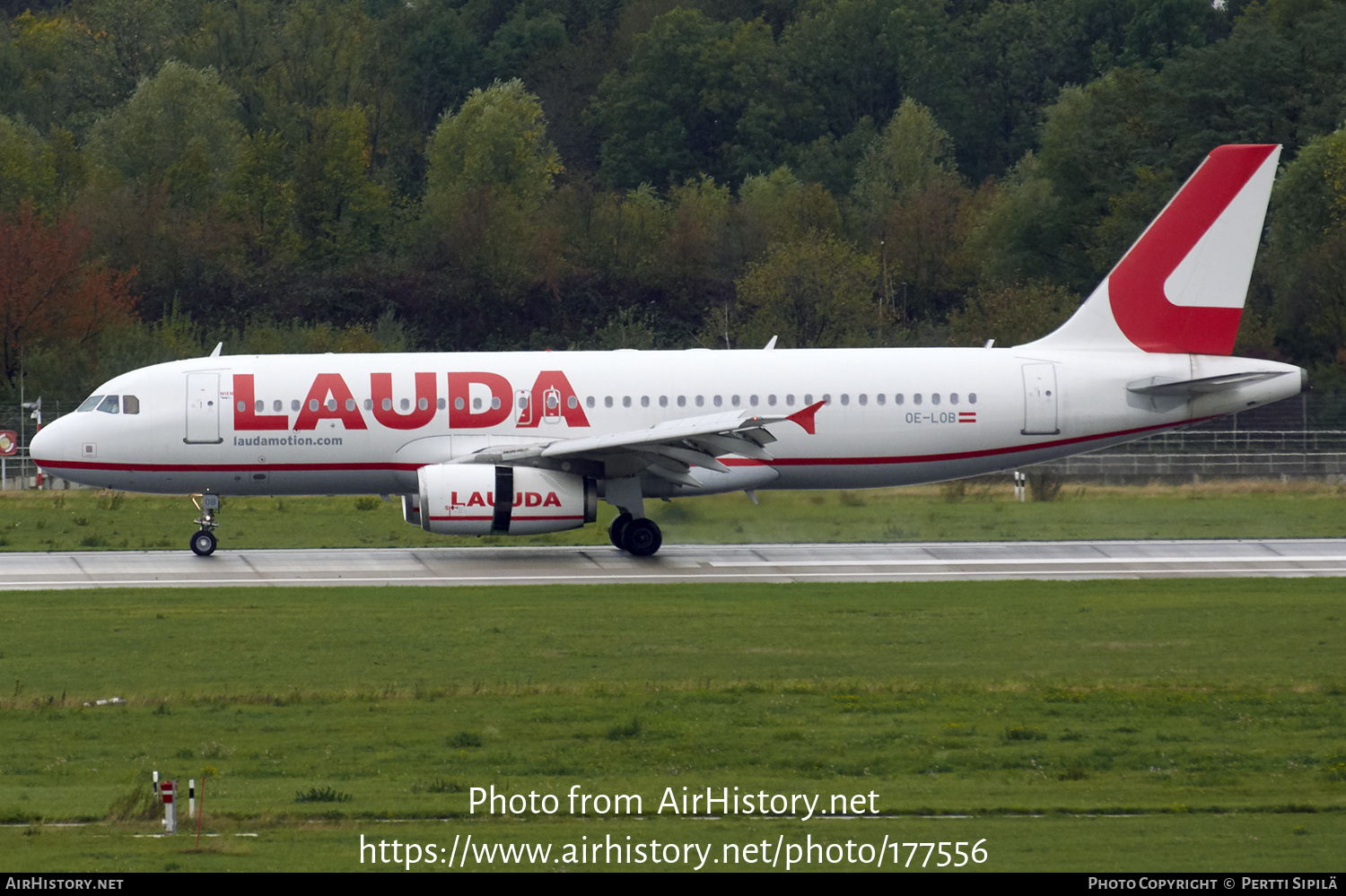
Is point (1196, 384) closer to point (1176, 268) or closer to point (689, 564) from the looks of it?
point (1176, 268)

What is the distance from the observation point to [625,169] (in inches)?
3957

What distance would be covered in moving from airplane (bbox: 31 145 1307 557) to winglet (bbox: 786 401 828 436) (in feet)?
0.49

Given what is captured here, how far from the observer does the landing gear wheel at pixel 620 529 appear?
103 ft

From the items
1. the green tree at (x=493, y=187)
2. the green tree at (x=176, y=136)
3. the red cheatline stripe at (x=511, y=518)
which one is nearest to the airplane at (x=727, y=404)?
the red cheatline stripe at (x=511, y=518)

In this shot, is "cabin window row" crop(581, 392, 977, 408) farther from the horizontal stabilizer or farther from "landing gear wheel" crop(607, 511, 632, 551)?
the horizontal stabilizer

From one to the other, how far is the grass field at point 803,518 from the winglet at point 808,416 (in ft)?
7.59

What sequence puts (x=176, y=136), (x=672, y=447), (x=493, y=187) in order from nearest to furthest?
(x=672, y=447) < (x=493, y=187) < (x=176, y=136)

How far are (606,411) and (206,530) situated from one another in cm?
782

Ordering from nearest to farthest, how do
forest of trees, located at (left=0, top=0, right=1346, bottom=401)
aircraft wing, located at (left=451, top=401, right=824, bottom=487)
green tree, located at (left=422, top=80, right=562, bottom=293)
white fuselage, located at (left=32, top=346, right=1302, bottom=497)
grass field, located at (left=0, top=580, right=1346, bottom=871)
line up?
grass field, located at (left=0, top=580, right=1346, bottom=871), aircraft wing, located at (left=451, top=401, right=824, bottom=487), white fuselage, located at (left=32, top=346, right=1302, bottom=497), forest of trees, located at (left=0, top=0, right=1346, bottom=401), green tree, located at (left=422, top=80, right=562, bottom=293)

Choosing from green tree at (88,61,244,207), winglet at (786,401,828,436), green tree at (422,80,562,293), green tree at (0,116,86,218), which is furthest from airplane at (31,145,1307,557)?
green tree at (88,61,244,207)

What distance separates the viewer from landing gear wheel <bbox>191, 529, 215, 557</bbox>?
3147cm

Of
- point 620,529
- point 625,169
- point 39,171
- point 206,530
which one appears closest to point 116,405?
point 206,530

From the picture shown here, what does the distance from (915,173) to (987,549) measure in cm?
5929
